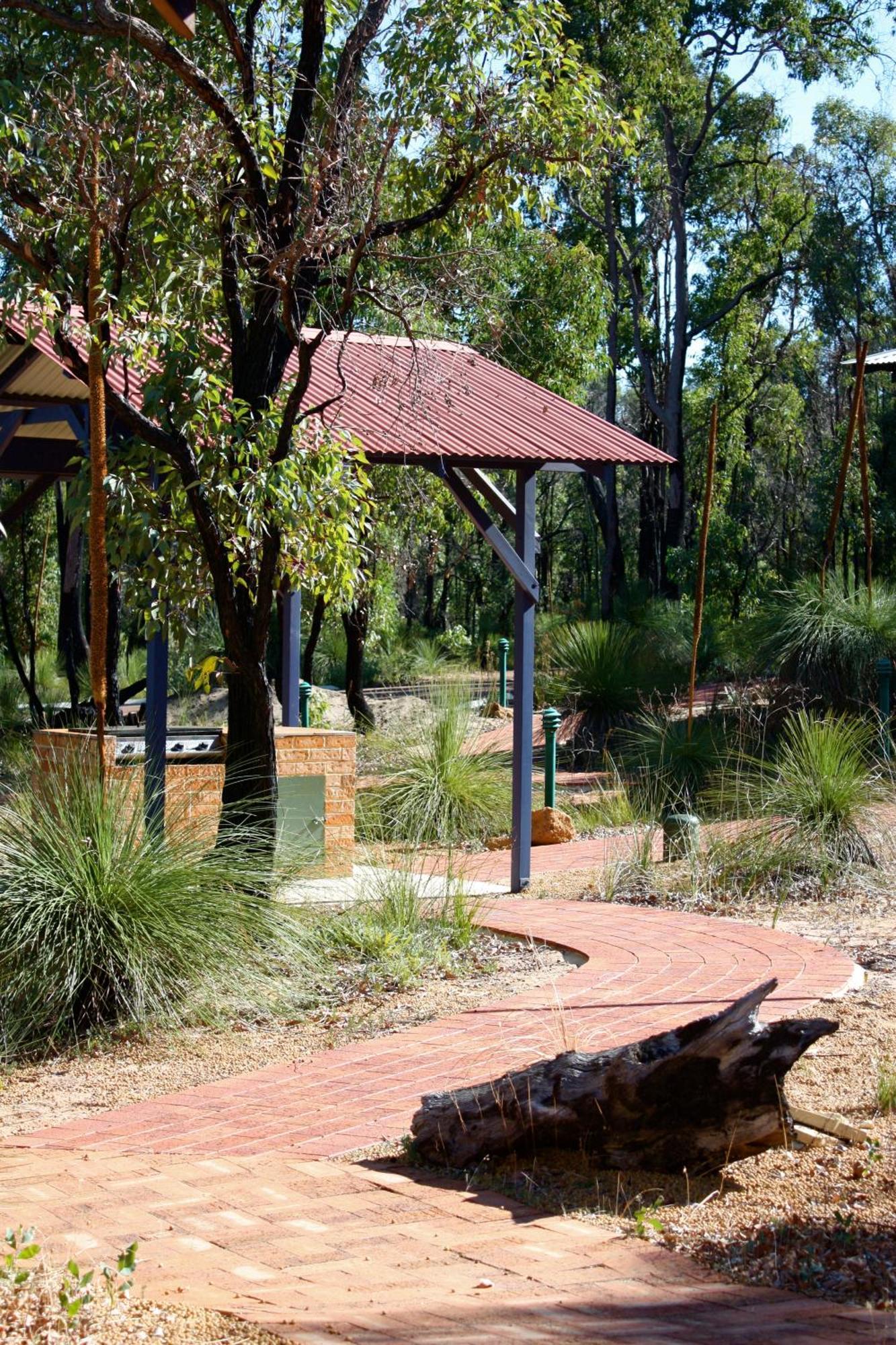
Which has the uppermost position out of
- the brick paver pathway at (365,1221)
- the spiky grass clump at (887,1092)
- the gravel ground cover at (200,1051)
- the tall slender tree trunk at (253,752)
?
the tall slender tree trunk at (253,752)

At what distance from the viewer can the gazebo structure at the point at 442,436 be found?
8.98 metres

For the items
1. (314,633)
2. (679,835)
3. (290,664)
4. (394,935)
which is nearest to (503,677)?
(314,633)

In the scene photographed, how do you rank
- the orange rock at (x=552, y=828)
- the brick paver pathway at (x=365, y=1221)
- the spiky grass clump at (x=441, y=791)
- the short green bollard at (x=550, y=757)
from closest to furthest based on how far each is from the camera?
the brick paver pathway at (x=365, y=1221) → the spiky grass clump at (x=441, y=791) → the orange rock at (x=552, y=828) → the short green bollard at (x=550, y=757)

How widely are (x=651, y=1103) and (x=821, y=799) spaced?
5.93 metres

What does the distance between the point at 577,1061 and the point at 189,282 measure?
5.06m

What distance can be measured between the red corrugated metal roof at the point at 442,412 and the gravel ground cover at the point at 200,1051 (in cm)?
318

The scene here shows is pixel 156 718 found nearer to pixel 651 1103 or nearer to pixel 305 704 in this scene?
pixel 651 1103

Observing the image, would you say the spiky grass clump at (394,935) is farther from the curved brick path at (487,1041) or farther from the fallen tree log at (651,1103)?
the fallen tree log at (651,1103)

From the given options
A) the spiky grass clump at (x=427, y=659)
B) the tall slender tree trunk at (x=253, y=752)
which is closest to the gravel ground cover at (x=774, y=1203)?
the tall slender tree trunk at (x=253, y=752)

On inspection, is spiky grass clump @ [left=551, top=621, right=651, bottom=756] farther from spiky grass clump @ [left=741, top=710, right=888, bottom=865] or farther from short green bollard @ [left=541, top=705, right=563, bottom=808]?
spiky grass clump @ [left=741, top=710, right=888, bottom=865]

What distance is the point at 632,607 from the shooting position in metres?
25.3

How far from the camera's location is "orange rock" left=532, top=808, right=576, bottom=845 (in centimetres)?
1248

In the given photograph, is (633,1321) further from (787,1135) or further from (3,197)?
(3,197)

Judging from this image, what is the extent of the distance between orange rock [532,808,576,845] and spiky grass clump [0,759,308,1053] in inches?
227
